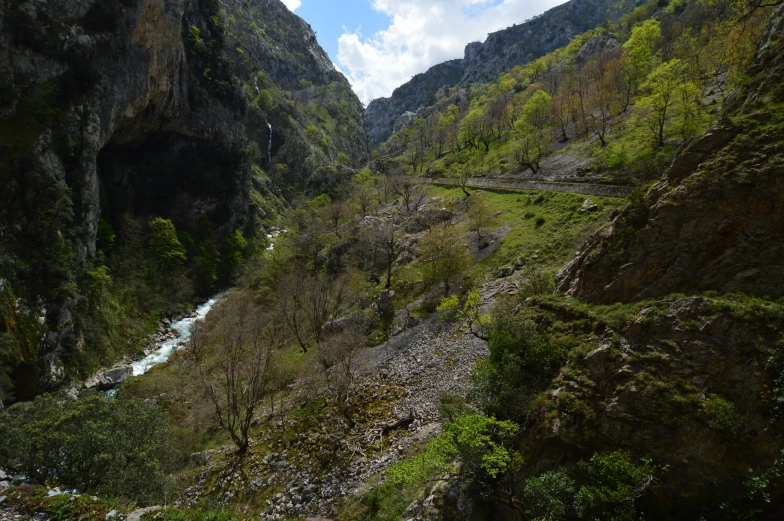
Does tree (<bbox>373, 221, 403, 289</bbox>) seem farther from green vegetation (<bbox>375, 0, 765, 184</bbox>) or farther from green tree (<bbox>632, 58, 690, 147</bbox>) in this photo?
green tree (<bbox>632, 58, 690, 147</bbox>)

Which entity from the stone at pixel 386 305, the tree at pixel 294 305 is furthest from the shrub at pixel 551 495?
the tree at pixel 294 305

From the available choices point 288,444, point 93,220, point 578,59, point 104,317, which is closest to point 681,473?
point 288,444

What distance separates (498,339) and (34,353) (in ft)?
114

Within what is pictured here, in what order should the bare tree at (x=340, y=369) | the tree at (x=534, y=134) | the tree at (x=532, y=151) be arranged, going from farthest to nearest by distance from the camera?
the tree at (x=534, y=134), the tree at (x=532, y=151), the bare tree at (x=340, y=369)

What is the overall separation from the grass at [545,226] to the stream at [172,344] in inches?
1416

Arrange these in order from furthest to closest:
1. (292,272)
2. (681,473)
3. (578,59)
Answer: (578,59) < (292,272) < (681,473)

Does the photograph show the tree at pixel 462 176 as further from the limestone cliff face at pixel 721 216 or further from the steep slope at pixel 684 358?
the steep slope at pixel 684 358

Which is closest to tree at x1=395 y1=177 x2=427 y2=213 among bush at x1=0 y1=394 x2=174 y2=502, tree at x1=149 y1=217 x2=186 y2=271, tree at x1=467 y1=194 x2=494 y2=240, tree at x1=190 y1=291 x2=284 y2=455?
tree at x1=467 y1=194 x2=494 y2=240

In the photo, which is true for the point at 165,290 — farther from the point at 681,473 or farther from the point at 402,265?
the point at 681,473

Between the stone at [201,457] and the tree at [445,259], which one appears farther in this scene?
the tree at [445,259]

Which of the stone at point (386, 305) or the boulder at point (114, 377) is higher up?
the boulder at point (114, 377)

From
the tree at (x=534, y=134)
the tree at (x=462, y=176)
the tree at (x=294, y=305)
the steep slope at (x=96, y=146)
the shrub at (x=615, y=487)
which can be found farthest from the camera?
the tree at (x=534, y=134)

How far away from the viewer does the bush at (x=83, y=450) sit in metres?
14.2

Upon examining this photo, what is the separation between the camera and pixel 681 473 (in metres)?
9.70
